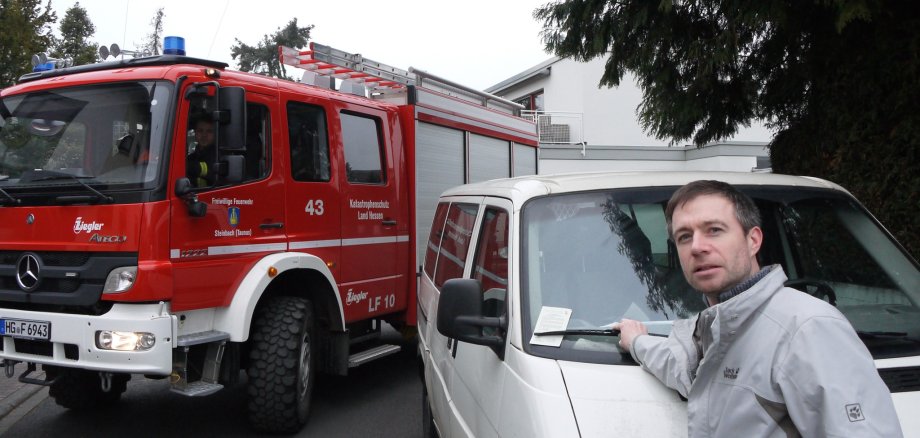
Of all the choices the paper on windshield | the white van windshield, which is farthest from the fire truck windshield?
the paper on windshield

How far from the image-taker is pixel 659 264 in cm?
A: 289

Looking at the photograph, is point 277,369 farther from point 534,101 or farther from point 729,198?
point 534,101

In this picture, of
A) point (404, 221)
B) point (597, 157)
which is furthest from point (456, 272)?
point (597, 157)

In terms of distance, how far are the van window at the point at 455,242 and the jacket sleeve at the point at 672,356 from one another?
148 cm

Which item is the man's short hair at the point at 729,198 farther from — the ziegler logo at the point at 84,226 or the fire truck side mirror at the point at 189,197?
the ziegler logo at the point at 84,226

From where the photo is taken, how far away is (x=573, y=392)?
2.35 m

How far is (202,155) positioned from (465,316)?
3.01m

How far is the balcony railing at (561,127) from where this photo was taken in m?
23.6

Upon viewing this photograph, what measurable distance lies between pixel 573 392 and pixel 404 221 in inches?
199

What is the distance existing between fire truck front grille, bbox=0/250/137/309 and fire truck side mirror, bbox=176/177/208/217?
0.48 m

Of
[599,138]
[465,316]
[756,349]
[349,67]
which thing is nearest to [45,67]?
[349,67]

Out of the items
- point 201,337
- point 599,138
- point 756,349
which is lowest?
point 201,337

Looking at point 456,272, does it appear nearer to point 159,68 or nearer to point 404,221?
point 159,68

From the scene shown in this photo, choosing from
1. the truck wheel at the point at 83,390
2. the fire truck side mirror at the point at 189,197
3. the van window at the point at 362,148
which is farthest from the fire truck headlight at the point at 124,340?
the van window at the point at 362,148
